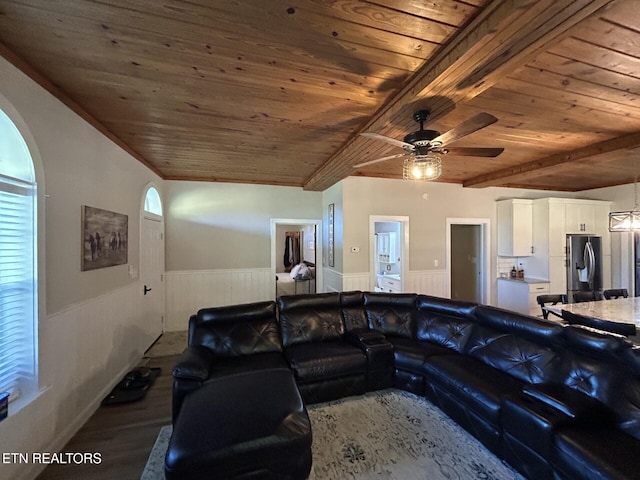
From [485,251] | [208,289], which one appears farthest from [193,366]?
[485,251]

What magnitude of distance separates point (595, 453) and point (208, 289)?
5146 millimetres

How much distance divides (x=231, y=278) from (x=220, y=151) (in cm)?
260

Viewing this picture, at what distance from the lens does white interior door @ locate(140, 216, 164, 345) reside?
12.6 feet

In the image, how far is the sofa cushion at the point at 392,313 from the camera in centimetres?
329

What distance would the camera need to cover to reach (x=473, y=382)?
2158 mm

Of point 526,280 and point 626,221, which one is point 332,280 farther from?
point 626,221

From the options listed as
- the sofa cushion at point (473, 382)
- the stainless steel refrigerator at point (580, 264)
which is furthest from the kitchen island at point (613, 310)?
the stainless steel refrigerator at point (580, 264)

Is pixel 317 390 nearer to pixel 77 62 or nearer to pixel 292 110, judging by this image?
pixel 292 110

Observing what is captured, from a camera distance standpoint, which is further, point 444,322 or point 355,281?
point 355,281

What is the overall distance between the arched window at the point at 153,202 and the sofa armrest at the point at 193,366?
2786 mm

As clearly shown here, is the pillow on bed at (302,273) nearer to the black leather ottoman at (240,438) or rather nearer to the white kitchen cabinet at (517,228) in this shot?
the white kitchen cabinet at (517,228)

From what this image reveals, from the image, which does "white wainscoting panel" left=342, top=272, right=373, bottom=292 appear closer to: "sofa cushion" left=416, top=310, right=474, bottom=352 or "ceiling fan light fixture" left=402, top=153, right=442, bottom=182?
"sofa cushion" left=416, top=310, right=474, bottom=352

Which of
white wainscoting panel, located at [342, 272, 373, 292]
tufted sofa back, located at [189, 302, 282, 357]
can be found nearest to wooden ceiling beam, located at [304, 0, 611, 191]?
tufted sofa back, located at [189, 302, 282, 357]

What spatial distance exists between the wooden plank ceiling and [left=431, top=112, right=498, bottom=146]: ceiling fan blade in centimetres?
27
